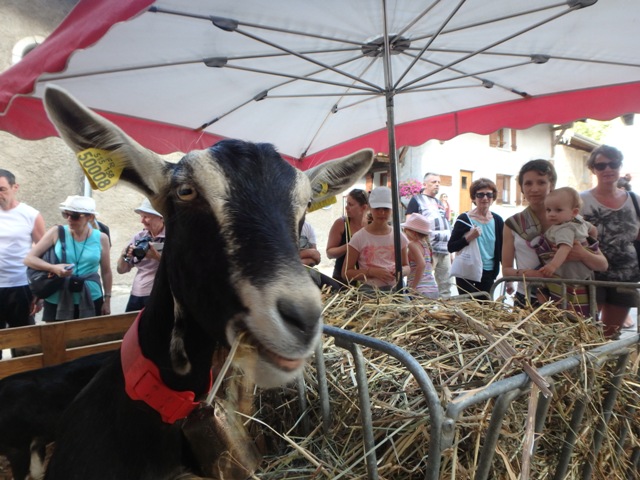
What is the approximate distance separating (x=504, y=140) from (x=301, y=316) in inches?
920

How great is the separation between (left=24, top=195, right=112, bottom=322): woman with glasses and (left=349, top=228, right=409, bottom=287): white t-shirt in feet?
9.08

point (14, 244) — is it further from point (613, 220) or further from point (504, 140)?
point (504, 140)

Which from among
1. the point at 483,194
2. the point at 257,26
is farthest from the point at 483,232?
the point at 257,26

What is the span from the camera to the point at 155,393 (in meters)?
1.50

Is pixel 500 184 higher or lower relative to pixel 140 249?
higher

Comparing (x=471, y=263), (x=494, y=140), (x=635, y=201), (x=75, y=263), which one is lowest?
(x=471, y=263)

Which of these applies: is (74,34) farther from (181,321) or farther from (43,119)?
(43,119)

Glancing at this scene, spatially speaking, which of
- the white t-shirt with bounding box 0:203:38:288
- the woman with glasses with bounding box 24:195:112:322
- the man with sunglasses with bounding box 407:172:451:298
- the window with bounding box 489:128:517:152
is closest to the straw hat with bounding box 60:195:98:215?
the woman with glasses with bounding box 24:195:112:322

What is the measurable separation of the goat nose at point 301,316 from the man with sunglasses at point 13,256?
15.0 ft

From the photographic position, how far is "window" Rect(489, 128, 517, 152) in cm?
2086

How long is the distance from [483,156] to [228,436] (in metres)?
21.2

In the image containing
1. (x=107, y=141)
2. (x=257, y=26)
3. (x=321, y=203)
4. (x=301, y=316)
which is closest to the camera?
(x=301, y=316)

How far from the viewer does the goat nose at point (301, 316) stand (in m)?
1.08

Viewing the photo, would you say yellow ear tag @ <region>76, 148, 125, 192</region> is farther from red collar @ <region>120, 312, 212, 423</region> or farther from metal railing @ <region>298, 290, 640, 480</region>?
metal railing @ <region>298, 290, 640, 480</region>
